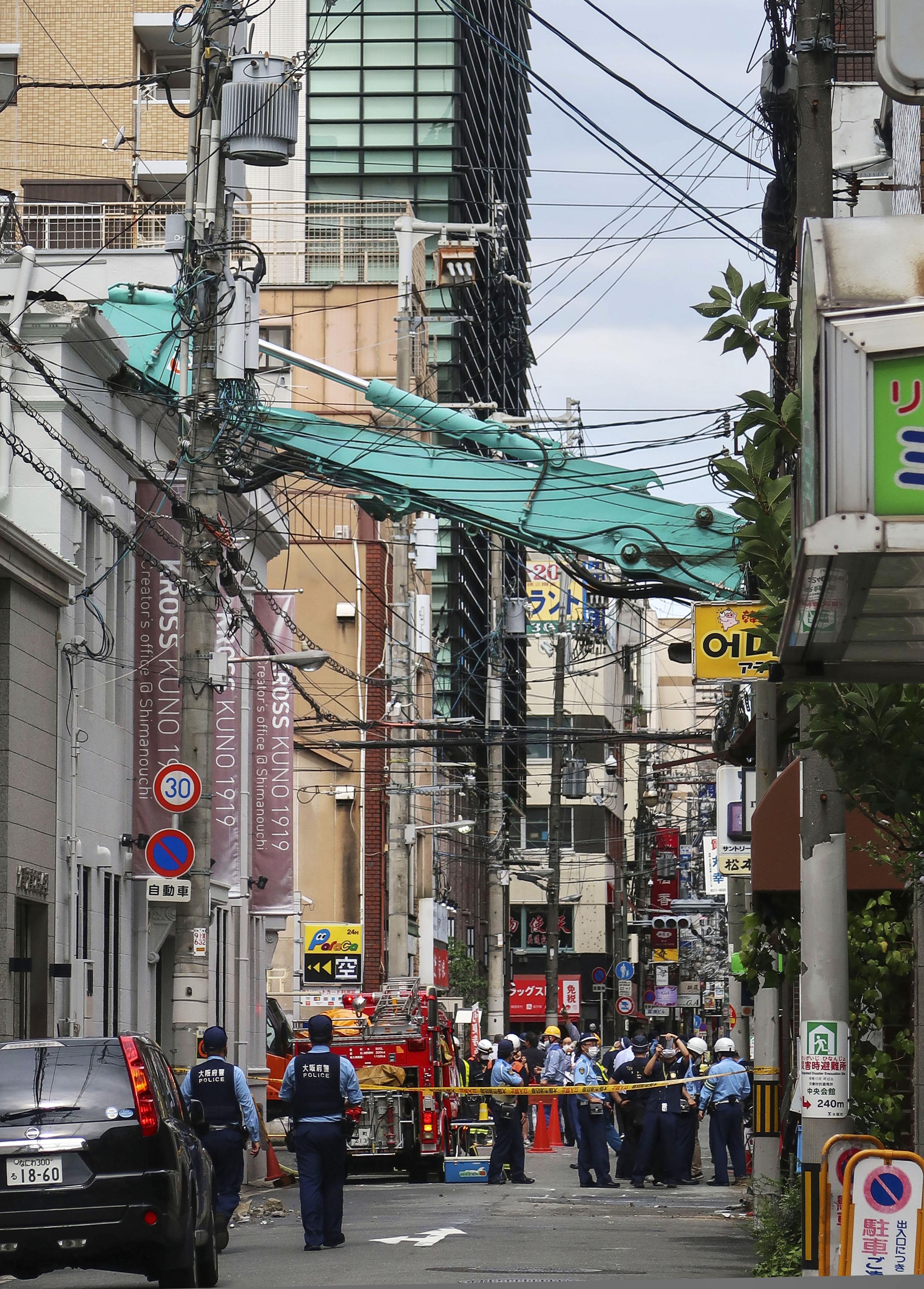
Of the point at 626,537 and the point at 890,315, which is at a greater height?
the point at 626,537

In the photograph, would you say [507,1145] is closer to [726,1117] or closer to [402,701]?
[726,1117]

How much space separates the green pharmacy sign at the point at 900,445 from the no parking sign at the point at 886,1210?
4.40 m

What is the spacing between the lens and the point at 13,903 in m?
23.6

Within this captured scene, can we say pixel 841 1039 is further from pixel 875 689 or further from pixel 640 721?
pixel 640 721

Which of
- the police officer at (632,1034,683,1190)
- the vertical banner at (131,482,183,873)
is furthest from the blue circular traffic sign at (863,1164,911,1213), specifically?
the vertical banner at (131,482,183,873)

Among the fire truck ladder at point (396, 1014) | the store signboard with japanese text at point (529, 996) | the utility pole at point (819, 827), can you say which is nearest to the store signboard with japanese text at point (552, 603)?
the store signboard with japanese text at point (529, 996)

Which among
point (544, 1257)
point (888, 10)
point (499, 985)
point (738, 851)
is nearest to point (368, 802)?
point (499, 985)

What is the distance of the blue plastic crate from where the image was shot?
28.3 m

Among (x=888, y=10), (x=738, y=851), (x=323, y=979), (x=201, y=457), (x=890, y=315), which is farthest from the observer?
(x=323, y=979)

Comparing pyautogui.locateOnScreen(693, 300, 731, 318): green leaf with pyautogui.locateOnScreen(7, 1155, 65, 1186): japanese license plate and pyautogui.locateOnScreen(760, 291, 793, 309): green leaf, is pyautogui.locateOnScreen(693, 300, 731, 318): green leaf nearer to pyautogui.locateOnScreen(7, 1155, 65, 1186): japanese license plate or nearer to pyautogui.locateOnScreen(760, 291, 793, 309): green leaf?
pyautogui.locateOnScreen(760, 291, 793, 309): green leaf

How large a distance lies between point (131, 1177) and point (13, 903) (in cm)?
1119

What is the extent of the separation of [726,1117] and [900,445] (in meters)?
22.0

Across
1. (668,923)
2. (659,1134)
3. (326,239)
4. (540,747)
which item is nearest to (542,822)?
(540,747)

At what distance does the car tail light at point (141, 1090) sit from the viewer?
1298 cm
